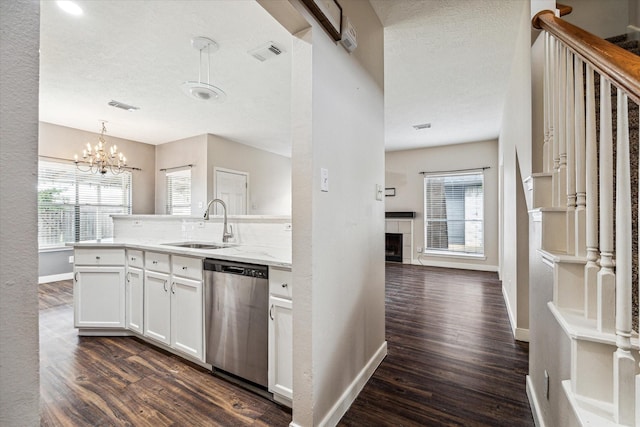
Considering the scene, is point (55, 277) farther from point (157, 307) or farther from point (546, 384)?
point (546, 384)

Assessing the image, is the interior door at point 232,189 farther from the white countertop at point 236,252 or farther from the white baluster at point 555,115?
the white baluster at point 555,115

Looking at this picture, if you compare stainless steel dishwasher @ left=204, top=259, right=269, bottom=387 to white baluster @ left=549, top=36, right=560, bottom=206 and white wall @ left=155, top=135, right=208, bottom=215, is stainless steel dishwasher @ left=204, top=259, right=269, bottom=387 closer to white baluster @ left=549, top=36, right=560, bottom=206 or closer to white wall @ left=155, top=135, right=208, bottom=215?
white baluster @ left=549, top=36, right=560, bottom=206

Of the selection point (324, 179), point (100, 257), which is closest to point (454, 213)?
point (324, 179)

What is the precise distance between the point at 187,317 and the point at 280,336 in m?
0.92

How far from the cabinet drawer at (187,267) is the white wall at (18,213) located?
5.34 ft

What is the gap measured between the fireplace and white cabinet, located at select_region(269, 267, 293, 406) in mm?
5314

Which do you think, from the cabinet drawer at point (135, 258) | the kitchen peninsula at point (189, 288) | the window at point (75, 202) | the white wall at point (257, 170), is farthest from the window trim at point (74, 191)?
the cabinet drawer at point (135, 258)

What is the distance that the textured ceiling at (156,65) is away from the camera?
7.17 feet

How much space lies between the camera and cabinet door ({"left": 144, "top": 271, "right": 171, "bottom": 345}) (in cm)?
230

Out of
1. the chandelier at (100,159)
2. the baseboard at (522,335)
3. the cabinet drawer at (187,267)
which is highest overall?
the chandelier at (100,159)

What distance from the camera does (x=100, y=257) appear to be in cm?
263

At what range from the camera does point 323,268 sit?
4.91 ft

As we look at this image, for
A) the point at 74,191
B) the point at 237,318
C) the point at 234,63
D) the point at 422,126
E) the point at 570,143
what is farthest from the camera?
the point at 74,191

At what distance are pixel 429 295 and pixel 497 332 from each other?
50.0 inches
